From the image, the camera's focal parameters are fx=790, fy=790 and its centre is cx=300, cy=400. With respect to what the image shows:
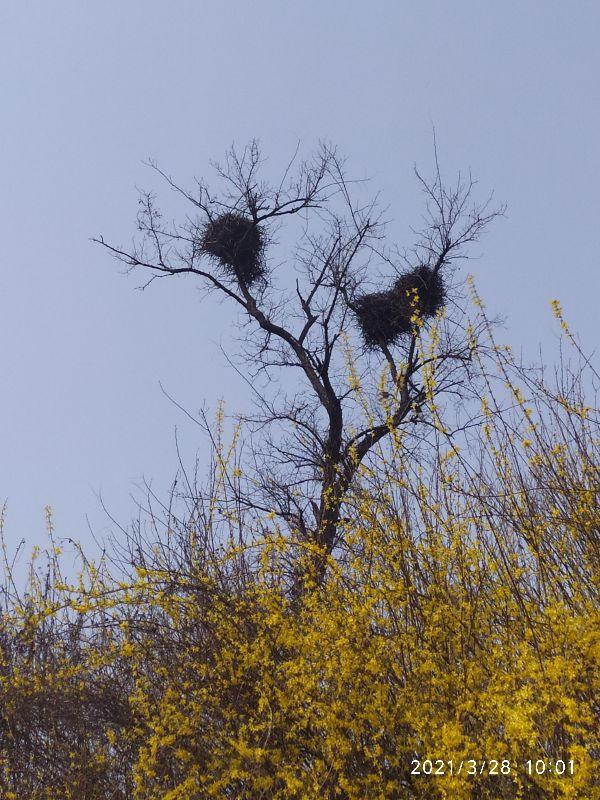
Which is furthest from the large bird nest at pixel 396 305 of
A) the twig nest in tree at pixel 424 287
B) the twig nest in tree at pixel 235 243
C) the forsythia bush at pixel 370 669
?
the forsythia bush at pixel 370 669

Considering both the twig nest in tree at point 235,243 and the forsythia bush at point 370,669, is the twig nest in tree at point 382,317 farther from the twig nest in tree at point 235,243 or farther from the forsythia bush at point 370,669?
the forsythia bush at point 370,669

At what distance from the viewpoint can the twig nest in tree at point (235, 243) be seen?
317 inches

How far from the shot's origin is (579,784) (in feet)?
7.05

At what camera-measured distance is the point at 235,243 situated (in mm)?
8133

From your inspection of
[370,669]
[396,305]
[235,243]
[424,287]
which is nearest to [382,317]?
[396,305]

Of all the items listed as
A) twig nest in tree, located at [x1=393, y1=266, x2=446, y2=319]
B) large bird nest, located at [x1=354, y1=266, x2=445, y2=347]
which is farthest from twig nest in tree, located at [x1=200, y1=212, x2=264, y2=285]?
twig nest in tree, located at [x1=393, y1=266, x2=446, y2=319]

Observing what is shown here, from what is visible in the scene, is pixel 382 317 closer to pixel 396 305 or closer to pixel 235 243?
pixel 396 305

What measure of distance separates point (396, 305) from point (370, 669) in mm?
5285

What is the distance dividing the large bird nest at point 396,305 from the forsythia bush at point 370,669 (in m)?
3.81

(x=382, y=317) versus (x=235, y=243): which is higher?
(x=235, y=243)

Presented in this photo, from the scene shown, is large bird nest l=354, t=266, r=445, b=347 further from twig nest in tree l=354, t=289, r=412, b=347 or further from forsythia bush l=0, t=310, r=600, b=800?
forsythia bush l=0, t=310, r=600, b=800

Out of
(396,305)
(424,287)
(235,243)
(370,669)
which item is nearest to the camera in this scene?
(370,669)

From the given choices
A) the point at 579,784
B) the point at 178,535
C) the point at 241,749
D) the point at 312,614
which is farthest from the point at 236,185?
the point at 579,784

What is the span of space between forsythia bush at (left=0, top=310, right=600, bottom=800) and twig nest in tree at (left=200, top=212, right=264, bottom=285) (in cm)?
453
